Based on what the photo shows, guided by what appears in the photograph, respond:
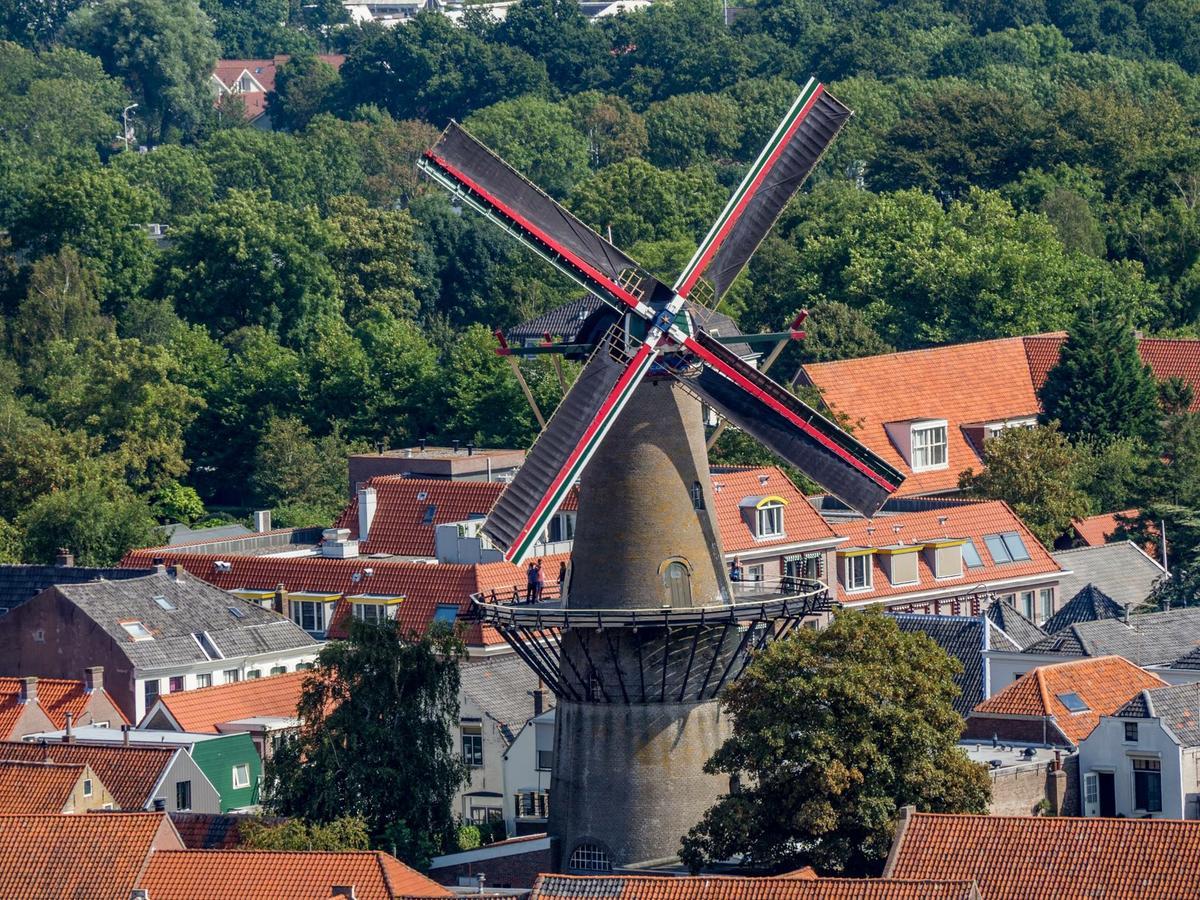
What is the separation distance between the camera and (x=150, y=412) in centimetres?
14938

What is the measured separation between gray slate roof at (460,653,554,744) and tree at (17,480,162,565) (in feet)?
91.9

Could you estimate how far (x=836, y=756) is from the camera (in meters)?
82.4

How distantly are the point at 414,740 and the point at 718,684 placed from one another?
777 cm

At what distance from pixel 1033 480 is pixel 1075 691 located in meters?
32.6

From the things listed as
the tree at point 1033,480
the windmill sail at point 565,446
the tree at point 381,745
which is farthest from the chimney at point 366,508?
the windmill sail at point 565,446

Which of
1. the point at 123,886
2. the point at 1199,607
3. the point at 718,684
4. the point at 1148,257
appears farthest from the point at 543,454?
the point at 1148,257

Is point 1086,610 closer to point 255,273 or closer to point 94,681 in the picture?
point 94,681

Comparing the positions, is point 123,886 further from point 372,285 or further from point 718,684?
point 372,285

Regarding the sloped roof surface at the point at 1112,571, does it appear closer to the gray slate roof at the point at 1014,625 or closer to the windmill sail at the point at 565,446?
the gray slate roof at the point at 1014,625

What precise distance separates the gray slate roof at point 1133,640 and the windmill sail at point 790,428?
15.4 metres

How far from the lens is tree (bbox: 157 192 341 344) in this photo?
561 ft

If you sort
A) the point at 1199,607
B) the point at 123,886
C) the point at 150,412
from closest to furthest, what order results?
the point at 123,886 < the point at 1199,607 < the point at 150,412

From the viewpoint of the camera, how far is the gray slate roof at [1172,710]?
9106 centimetres

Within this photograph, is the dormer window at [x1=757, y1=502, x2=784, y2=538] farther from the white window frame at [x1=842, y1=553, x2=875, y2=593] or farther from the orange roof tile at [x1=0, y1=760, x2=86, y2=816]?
the orange roof tile at [x1=0, y1=760, x2=86, y2=816]
